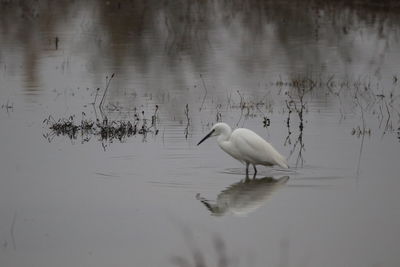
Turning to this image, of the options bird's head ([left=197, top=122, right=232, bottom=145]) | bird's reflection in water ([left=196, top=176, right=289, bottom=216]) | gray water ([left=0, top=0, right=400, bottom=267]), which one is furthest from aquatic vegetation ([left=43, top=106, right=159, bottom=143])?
bird's reflection in water ([left=196, top=176, right=289, bottom=216])

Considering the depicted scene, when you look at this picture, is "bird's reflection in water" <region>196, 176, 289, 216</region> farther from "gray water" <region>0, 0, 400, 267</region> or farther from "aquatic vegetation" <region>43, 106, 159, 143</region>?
"aquatic vegetation" <region>43, 106, 159, 143</region>

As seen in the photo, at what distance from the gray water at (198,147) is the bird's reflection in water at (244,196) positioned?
0.07ft

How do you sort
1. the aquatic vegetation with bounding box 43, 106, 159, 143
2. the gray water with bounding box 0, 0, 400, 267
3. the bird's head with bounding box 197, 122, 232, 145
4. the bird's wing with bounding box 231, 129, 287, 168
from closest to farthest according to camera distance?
the gray water with bounding box 0, 0, 400, 267, the bird's wing with bounding box 231, 129, 287, 168, the bird's head with bounding box 197, 122, 232, 145, the aquatic vegetation with bounding box 43, 106, 159, 143

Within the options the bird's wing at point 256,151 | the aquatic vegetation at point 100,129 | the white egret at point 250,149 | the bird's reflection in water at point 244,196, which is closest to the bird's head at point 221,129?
the white egret at point 250,149

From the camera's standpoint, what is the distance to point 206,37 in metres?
23.3

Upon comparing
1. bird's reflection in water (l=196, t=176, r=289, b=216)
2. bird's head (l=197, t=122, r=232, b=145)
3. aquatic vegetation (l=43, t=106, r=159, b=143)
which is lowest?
bird's reflection in water (l=196, t=176, r=289, b=216)

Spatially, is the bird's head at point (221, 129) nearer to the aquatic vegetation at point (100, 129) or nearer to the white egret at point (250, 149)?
the white egret at point (250, 149)

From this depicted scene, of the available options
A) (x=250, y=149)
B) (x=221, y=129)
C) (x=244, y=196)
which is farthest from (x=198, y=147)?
(x=244, y=196)

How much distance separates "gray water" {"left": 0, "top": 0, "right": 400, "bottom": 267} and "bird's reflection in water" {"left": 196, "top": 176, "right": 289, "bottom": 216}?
0.02m

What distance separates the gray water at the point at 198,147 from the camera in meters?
7.66

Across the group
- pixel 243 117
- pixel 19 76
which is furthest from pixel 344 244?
pixel 19 76

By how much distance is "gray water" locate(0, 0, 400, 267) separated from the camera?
25.1 ft

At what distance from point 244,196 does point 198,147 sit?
8.40 feet

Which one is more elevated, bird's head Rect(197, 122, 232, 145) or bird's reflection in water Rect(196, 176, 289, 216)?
bird's head Rect(197, 122, 232, 145)
